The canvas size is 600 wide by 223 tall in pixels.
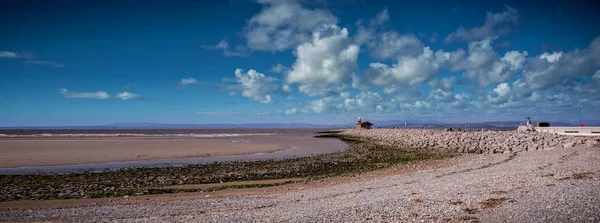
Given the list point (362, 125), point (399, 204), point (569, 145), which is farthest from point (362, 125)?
point (399, 204)

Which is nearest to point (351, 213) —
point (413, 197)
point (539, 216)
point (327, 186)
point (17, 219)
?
point (413, 197)

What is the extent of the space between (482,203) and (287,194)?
28.4ft

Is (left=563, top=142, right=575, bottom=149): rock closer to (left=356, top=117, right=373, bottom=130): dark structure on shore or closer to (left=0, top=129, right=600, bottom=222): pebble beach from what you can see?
(left=0, top=129, right=600, bottom=222): pebble beach

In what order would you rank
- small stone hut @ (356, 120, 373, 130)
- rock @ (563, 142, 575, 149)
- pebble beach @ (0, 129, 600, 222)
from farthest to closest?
small stone hut @ (356, 120, 373, 130) < rock @ (563, 142, 575, 149) < pebble beach @ (0, 129, 600, 222)

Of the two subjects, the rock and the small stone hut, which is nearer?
the rock

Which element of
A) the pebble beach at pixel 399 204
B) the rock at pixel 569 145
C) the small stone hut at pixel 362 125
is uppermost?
the small stone hut at pixel 362 125

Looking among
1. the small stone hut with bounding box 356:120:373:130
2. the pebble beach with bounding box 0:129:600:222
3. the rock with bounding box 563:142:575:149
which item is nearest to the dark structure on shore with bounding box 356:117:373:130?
the small stone hut with bounding box 356:120:373:130

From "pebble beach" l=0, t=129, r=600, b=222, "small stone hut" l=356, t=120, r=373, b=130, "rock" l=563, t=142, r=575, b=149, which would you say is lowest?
"pebble beach" l=0, t=129, r=600, b=222

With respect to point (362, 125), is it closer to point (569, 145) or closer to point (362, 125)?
point (362, 125)

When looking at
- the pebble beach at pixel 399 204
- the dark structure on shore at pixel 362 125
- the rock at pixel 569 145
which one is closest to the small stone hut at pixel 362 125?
the dark structure on shore at pixel 362 125

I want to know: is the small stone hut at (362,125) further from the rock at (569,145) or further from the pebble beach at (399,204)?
the pebble beach at (399,204)

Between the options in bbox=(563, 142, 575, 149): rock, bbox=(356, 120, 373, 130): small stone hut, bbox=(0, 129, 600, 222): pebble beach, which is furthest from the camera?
bbox=(356, 120, 373, 130): small stone hut

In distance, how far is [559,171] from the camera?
58.2 ft

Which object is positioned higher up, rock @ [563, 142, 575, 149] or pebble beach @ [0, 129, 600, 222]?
rock @ [563, 142, 575, 149]
